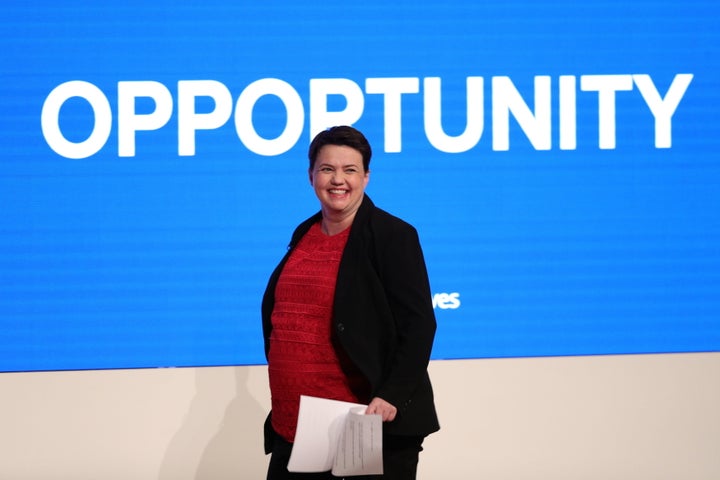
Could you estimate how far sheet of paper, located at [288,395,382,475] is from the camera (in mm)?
1825

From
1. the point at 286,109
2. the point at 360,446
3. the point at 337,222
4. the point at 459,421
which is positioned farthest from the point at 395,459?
the point at 286,109

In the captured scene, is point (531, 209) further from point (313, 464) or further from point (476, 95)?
point (313, 464)

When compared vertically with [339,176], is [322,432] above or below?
below

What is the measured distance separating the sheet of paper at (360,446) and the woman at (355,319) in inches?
1.0

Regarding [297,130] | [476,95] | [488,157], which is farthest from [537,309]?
[297,130]

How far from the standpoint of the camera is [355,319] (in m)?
1.88

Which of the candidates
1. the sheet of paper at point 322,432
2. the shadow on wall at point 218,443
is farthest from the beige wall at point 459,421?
the sheet of paper at point 322,432

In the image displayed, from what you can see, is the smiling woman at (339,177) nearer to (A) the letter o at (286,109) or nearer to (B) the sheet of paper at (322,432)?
(B) the sheet of paper at (322,432)

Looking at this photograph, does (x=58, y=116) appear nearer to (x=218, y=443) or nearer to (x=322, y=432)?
(x=218, y=443)

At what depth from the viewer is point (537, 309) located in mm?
3430

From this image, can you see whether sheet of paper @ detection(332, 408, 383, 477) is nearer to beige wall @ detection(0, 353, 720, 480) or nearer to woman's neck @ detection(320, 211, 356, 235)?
woman's neck @ detection(320, 211, 356, 235)

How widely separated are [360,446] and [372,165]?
5.53 feet

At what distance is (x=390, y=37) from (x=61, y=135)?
1299 millimetres

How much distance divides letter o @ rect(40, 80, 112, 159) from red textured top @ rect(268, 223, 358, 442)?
1.62 meters
